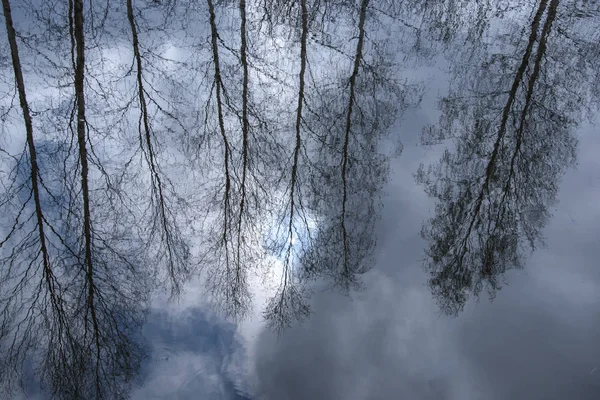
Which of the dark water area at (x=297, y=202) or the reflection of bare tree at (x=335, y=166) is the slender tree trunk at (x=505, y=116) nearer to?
the dark water area at (x=297, y=202)

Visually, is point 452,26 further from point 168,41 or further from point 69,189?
point 69,189

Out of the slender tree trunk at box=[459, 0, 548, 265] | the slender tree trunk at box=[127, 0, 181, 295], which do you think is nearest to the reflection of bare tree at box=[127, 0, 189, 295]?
the slender tree trunk at box=[127, 0, 181, 295]

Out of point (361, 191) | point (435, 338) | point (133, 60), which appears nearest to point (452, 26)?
point (361, 191)

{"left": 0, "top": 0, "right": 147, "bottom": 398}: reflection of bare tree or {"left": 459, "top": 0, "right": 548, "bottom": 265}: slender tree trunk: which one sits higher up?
{"left": 459, "top": 0, "right": 548, "bottom": 265}: slender tree trunk

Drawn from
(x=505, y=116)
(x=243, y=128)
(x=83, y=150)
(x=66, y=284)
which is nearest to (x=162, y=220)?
(x=66, y=284)

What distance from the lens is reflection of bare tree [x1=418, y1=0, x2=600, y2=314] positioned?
500cm

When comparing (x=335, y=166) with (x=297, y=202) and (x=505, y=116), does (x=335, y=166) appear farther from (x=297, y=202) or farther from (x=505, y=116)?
(x=505, y=116)

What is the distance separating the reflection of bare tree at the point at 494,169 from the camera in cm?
500

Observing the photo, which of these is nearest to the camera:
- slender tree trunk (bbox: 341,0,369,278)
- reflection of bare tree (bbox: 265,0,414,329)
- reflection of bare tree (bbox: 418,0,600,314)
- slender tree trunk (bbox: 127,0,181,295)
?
slender tree trunk (bbox: 127,0,181,295)

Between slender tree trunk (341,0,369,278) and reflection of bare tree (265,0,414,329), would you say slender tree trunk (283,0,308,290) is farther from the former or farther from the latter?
slender tree trunk (341,0,369,278)

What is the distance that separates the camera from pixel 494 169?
5879 mm

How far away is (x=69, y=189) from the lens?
547 centimetres

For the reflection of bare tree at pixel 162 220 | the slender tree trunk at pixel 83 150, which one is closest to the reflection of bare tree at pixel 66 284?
the slender tree trunk at pixel 83 150

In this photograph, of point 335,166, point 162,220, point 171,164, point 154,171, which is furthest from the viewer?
point 335,166
